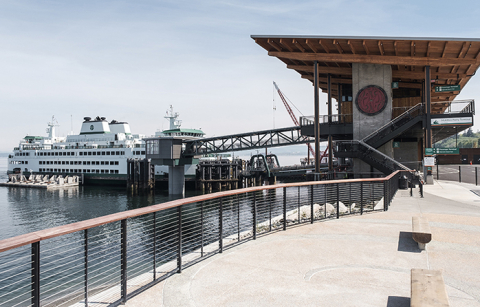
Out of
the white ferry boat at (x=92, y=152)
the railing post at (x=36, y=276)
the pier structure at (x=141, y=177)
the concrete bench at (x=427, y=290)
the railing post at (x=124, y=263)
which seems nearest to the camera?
the railing post at (x=36, y=276)

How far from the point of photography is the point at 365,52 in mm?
28422

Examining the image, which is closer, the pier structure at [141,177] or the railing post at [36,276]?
the railing post at [36,276]

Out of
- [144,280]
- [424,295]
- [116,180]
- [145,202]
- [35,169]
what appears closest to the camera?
[424,295]

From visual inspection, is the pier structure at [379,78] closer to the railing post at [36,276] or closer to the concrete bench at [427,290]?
the concrete bench at [427,290]

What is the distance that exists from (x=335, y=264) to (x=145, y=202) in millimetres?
41432

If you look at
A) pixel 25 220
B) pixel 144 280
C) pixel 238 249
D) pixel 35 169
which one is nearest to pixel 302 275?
pixel 238 249

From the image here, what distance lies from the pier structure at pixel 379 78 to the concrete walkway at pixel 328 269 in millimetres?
17410

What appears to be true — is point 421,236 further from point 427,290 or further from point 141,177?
point 141,177

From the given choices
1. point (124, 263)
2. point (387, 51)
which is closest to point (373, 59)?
point (387, 51)

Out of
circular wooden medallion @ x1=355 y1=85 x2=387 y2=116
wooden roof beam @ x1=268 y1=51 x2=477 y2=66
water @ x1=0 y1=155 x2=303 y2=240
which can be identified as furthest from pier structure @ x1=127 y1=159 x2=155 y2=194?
circular wooden medallion @ x1=355 y1=85 x2=387 y2=116

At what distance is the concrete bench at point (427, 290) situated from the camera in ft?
13.4

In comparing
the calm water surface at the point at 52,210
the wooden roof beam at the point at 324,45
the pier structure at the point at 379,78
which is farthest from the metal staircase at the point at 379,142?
the calm water surface at the point at 52,210

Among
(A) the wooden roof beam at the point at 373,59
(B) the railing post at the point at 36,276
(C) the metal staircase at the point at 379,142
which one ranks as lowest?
(B) the railing post at the point at 36,276

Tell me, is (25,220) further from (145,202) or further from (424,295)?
(424,295)
